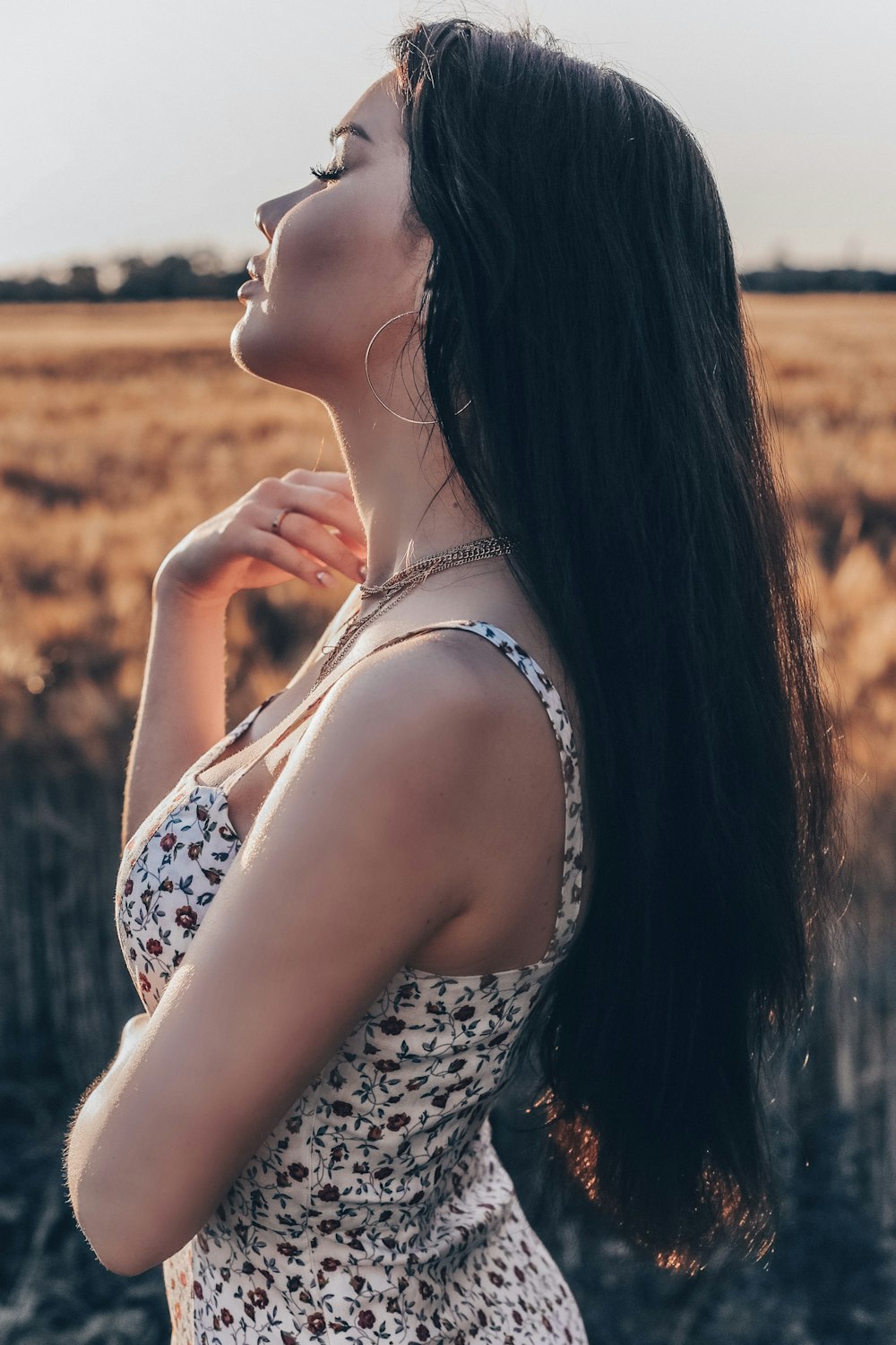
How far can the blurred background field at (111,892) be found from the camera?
6.75 feet

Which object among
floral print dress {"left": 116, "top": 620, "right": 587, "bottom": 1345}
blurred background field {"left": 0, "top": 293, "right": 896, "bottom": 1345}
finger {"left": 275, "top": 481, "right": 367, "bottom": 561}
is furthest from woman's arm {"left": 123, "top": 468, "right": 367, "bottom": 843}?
blurred background field {"left": 0, "top": 293, "right": 896, "bottom": 1345}

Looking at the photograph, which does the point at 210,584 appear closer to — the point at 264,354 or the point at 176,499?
the point at 264,354

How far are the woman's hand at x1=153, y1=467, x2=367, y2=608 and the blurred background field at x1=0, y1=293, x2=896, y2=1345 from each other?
630 mm

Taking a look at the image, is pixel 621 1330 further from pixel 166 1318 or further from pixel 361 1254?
pixel 361 1254

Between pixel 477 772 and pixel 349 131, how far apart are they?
58 cm

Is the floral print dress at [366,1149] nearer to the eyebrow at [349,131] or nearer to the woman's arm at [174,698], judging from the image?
the woman's arm at [174,698]

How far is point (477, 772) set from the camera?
736mm


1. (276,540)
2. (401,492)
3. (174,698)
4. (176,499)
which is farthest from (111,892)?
(401,492)

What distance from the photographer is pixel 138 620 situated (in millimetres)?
2432

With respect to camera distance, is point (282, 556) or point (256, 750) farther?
point (282, 556)

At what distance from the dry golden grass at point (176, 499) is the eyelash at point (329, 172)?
51 centimetres

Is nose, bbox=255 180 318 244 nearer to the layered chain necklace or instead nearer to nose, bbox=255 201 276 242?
nose, bbox=255 201 276 242

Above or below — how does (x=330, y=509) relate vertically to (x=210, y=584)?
above

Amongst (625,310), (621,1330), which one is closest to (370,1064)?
(625,310)
